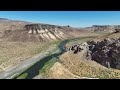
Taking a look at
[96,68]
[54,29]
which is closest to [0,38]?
[54,29]

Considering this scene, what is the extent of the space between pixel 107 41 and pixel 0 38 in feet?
88.1

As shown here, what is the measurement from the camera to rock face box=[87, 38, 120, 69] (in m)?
20.6

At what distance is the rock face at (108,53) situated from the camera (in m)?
20.6

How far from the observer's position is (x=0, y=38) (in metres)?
45.2

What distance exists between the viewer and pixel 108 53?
2252 cm

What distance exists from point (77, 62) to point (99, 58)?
8.09 feet

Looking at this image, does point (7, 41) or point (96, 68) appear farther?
point (7, 41)
